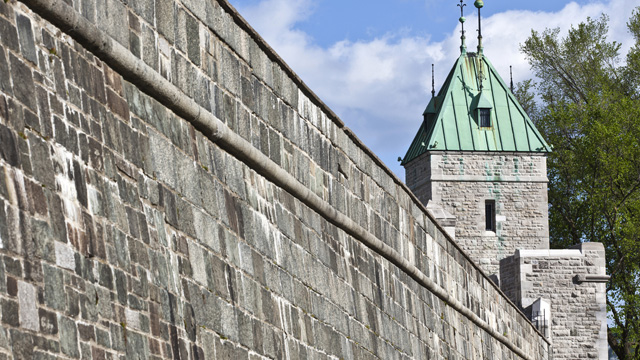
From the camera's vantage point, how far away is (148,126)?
5.80m

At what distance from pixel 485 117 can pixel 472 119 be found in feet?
1.35

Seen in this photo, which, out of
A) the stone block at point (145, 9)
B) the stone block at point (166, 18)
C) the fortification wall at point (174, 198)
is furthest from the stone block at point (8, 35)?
the stone block at point (166, 18)

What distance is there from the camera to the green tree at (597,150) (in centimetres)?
3303

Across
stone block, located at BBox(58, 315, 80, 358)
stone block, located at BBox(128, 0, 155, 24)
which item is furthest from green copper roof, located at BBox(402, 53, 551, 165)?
stone block, located at BBox(58, 315, 80, 358)

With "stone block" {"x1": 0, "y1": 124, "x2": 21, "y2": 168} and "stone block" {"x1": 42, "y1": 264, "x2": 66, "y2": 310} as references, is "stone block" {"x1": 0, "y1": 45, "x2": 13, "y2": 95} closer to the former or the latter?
"stone block" {"x1": 0, "y1": 124, "x2": 21, "y2": 168}

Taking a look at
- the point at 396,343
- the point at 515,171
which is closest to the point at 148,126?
the point at 396,343

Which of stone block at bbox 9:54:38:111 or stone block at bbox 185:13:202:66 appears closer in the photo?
stone block at bbox 9:54:38:111

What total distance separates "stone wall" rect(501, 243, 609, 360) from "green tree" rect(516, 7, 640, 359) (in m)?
6.94

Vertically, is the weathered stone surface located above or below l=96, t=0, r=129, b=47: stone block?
below

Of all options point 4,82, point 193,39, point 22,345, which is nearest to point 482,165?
point 193,39

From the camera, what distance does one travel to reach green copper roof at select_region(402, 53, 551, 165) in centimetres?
3347

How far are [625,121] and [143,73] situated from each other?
30.4 m

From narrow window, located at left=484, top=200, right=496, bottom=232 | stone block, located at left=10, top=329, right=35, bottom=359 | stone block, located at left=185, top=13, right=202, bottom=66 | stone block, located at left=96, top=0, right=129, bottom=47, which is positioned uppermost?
narrow window, located at left=484, top=200, right=496, bottom=232

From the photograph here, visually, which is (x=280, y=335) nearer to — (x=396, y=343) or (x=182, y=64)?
(x=182, y=64)
